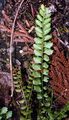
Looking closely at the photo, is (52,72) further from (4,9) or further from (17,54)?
(4,9)

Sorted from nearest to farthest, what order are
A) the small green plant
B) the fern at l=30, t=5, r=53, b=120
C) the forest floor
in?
the fern at l=30, t=5, r=53, b=120 → the forest floor → the small green plant

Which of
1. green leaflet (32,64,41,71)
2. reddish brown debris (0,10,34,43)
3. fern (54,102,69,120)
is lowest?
fern (54,102,69,120)

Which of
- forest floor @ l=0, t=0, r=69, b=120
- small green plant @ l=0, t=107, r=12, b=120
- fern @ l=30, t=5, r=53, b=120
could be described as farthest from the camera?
small green plant @ l=0, t=107, r=12, b=120

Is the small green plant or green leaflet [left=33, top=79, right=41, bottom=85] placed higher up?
green leaflet [left=33, top=79, right=41, bottom=85]

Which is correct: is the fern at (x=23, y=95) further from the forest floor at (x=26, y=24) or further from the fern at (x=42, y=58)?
the forest floor at (x=26, y=24)

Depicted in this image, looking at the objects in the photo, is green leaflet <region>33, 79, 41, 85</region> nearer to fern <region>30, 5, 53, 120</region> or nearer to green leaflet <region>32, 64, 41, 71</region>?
fern <region>30, 5, 53, 120</region>

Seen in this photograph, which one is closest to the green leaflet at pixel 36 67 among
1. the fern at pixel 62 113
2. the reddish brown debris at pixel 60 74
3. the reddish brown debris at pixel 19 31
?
the reddish brown debris at pixel 60 74

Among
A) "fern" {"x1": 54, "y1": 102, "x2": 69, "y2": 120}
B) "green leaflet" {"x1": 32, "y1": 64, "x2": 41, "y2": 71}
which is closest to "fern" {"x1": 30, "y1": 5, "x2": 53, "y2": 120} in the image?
"green leaflet" {"x1": 32, "y1": 64, "x2": 41, "y2": 71}
